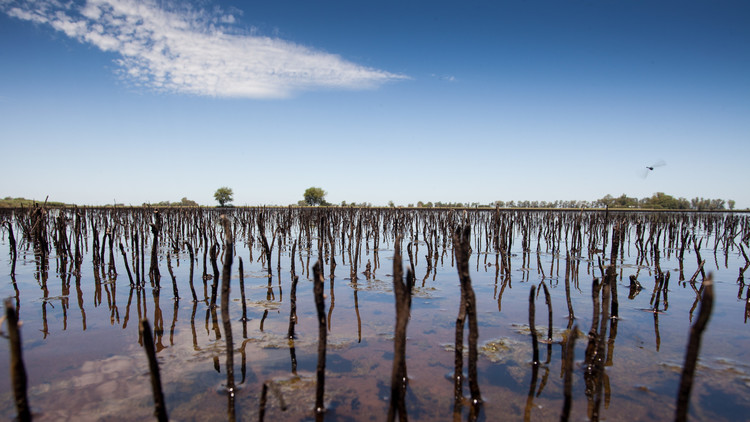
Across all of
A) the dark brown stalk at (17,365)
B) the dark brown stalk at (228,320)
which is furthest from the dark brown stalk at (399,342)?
the dark brown stalk at (17,365)

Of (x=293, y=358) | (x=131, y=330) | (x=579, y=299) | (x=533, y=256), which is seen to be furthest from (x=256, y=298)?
(x=533, y=256)

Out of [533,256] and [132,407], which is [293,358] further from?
[533,256]

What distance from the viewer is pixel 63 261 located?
8.48m

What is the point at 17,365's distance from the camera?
5.98 feet

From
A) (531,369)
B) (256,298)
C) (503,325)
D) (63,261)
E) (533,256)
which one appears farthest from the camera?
(533,256)

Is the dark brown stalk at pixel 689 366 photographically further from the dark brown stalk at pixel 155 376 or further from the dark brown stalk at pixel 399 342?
the dark brown stalk at pixel 155 376

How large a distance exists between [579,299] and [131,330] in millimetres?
7732

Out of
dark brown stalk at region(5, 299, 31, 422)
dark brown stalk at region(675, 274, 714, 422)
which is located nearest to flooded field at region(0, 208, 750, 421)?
dark brown stalk at region(675, 274, 714, 422)

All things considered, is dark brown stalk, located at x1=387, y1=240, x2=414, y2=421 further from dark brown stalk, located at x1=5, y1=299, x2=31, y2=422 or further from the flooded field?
dark brown stalk, located at x1=5, y1=299, x2=31, y2=422

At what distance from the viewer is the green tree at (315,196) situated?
229 feet

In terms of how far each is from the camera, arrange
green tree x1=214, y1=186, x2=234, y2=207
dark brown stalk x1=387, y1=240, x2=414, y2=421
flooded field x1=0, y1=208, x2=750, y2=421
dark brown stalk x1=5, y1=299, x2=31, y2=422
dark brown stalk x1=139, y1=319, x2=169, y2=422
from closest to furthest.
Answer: dark brown stalk x1=5, y1=299, x2=31, y2=422 → dark brown stalk x1=139, y1=319, x2=169, y2=422 → dark brown stalk x1=387, y1=240, x2=414, y2=421 → flooded field x1=0, y1=208, x2=750, y2=421 → green tree x1=214, y1=186, x2=234, y2=207

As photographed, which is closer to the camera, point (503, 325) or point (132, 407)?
point (132, 407)

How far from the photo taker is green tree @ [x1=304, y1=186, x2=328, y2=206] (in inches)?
2753

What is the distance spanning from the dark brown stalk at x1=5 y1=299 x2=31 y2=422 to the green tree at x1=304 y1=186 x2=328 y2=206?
68718mm
